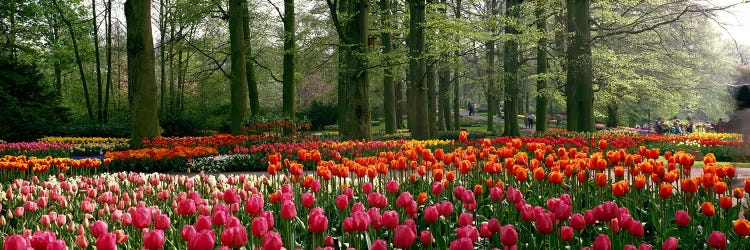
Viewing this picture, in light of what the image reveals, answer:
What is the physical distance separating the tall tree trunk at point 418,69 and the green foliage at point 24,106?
14885 millimetres

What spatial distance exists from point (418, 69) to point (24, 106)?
16.6 metres

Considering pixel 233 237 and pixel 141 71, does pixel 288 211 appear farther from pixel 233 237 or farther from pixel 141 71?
pixel 141 71

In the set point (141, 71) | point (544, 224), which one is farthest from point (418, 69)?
point (544, 224)

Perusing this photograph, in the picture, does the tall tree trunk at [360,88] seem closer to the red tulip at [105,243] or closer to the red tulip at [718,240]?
the red tulip at [718,240]

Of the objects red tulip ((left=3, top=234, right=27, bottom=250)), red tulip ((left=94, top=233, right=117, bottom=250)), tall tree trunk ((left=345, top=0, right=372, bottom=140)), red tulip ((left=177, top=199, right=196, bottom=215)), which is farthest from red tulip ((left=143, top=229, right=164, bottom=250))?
tall tree trunk ((left=345, top=0, right=372, bottom=140))

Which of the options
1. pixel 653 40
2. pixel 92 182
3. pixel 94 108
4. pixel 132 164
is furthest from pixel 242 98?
pixel 94 108

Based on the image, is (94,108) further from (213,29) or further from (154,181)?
(154,181)

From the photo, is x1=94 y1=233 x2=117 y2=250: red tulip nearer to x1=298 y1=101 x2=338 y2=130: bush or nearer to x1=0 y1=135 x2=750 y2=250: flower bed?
x1=0 y1=135 x2=750 y2=250: flower bed

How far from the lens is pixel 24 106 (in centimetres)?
2478

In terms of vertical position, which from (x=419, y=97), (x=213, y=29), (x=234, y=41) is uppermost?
(x=213, y=29)

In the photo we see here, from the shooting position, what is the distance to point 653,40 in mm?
27953

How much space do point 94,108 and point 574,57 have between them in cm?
3099

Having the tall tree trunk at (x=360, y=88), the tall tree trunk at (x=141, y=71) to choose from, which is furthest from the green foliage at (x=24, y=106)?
the tall tree trunk at (x=360, y=88)

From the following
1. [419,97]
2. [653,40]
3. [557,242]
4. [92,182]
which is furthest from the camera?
[653,40]
